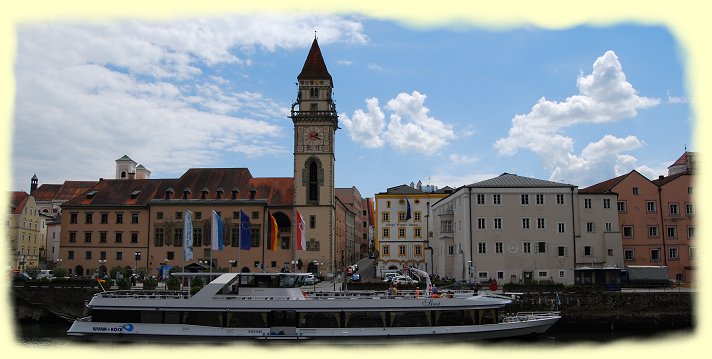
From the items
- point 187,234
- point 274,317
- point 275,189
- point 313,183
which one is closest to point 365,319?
point 274,317

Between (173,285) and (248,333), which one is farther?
(173,285)

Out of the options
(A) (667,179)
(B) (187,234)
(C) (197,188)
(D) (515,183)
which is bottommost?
(B) (187,234)

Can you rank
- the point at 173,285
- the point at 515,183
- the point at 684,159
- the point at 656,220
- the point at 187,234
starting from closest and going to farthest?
the point at 187,234
the point at 173,285
the point at 515,183
the point at 656,220
the point at 684,159

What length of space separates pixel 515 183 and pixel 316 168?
28.0m

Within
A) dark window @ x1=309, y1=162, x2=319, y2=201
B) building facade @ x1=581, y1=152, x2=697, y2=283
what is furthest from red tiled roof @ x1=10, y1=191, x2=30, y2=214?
building facade @ x1=581, y1=152, x2=697, y2=283

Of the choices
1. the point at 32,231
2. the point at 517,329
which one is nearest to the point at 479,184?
the point at 517,329

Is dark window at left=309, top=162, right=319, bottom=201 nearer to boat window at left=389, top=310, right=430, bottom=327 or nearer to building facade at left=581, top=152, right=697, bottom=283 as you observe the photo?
building facade at left=581, top=152, right=697, bottom=283

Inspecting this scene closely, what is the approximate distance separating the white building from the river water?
15.6 metres

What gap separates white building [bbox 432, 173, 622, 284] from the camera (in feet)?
187

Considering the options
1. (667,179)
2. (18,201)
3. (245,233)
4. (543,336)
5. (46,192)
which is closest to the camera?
(543,336)

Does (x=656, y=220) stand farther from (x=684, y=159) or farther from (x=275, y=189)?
(x=275, y=189)

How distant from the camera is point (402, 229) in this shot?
83.5 meters

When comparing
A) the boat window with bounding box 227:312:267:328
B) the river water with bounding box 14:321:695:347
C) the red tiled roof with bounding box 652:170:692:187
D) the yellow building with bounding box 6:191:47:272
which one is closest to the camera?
the boat window with bounding box 227:312:267:328

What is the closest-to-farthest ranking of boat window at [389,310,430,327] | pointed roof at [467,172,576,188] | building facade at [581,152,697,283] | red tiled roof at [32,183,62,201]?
1. boat window at [389,310,430,327]
2. pointed roof at [467,172,576,188]
3. building facade at [581,152,697,283]
4. red tiled roof at [32,183,62,201]
